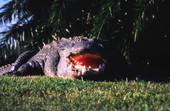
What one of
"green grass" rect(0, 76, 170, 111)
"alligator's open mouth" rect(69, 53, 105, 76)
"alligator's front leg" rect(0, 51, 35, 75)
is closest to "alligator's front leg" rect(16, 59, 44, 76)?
"alligator's front leg" rect(0, 51, 35, 75)

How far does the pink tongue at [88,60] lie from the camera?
5.24 m

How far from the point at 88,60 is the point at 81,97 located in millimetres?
1878

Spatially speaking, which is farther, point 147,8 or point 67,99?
point 147,8

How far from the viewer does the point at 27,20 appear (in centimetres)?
851

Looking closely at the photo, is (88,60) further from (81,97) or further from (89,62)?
(81,97)

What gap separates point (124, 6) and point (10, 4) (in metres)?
2.81

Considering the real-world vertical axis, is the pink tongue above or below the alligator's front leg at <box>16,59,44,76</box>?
above

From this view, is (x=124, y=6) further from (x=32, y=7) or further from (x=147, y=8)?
(x=32, y=7)

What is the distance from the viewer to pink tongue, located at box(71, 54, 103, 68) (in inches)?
206

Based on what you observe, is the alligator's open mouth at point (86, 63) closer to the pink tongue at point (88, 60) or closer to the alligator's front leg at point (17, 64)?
the pink tongue at point (88, 60)

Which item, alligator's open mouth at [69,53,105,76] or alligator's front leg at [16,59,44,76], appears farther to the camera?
alligator's front leg at [16,59,44,76]

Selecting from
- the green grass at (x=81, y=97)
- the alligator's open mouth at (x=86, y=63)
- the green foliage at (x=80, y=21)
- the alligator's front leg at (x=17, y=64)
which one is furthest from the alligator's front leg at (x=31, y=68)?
the green grass at (x=81, y=97)

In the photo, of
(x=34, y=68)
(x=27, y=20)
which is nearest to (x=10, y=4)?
(x=27, y=20)

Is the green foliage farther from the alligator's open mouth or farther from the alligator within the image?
the alligator's open mouth
